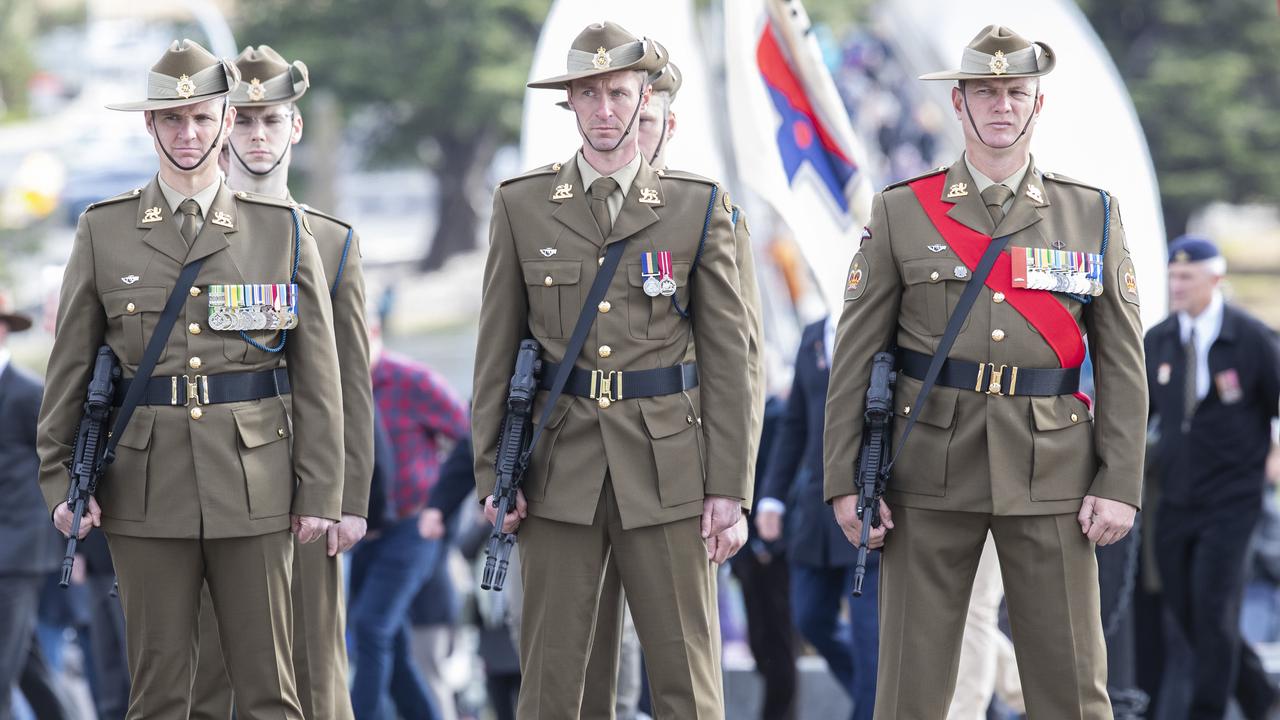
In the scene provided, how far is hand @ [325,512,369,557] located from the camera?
5691 millimetres

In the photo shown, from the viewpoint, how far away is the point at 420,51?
106ft

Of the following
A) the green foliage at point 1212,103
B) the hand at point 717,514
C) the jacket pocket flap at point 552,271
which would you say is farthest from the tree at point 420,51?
the hand at point 717,514

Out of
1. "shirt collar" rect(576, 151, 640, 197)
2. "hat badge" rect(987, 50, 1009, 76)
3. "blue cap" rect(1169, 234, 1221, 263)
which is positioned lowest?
"blue cap" rect(1169, 234, 1221, 263)

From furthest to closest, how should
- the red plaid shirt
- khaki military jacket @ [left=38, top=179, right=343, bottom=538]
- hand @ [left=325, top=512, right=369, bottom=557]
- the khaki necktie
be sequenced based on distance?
the red plaid shirt < hand @ [left=325, top=512, right=369, bottom=557] < the khaki necktie < khaki military jacket @ [left=38, top=179, right=343, bottom=538]

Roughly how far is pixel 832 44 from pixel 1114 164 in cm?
2428

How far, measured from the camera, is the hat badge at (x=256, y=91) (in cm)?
641

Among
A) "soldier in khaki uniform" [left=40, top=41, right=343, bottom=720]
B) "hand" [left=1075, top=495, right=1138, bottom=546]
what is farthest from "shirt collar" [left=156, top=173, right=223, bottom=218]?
"hand" [left=1075, top=495, right=1138, bottom=546]

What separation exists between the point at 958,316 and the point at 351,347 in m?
1.96

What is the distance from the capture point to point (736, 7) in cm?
809

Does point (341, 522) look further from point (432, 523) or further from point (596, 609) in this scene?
point (432, 523)

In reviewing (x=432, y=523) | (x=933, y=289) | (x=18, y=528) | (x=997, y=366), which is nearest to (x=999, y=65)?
(x=933, y=289)

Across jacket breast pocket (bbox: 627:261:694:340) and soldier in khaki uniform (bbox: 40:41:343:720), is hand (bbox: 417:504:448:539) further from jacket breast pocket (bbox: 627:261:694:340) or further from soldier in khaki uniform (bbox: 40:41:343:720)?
jacket breast pocket (bbox: 627:261:694:340)

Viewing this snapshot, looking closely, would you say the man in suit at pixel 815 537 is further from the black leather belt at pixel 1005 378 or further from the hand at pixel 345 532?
the hand at pixel 345 532

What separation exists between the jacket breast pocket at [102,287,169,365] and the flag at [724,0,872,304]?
3.10 m
